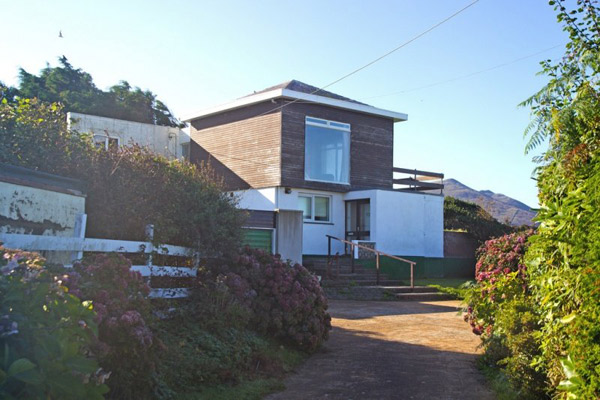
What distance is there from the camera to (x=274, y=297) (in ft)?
31.1

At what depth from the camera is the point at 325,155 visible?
25891 mm

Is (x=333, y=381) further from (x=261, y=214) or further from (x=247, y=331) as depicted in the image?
(x=261, y=214)

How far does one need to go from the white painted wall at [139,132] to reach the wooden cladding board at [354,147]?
189 inches

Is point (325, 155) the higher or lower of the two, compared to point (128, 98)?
lower

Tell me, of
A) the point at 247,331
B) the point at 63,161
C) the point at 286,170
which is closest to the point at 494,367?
the point at 247,331

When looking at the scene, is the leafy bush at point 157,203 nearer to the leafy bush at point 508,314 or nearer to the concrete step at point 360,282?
the leafy bush at point 508,314

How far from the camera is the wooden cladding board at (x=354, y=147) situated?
24656 millimetres

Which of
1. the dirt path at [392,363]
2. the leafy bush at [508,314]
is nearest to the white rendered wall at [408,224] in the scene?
the dirt path at [392,363]

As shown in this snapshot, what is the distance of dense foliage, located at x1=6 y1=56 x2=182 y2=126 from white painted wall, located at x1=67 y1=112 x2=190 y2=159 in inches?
336

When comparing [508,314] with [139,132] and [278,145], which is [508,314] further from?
[139,132]

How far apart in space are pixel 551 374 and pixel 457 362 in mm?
4401

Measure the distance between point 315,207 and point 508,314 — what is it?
1850 centimetres

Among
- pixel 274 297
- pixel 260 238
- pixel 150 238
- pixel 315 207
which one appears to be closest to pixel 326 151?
pixel 315 207

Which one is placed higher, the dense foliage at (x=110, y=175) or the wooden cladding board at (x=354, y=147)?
the wooden cladding board at (x=354, y=147)
